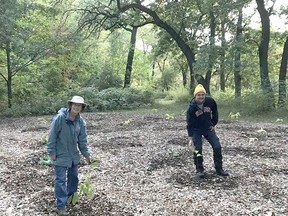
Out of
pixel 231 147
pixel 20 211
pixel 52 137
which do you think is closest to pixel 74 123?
pixel 52 137

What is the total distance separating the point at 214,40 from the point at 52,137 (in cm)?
1719

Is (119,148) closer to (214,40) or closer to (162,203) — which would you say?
(162,203)

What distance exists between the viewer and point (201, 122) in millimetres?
6480

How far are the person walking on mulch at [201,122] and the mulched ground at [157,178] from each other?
1.62 ft

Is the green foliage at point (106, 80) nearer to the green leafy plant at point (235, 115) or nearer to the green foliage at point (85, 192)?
the green leafy plant at point (235, 115)

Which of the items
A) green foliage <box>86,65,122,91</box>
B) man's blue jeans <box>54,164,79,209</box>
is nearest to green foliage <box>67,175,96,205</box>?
man's blue jeans <box>54,164,79,209</box>

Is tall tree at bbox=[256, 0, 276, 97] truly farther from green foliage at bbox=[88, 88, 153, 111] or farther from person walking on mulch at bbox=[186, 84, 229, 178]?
person walking on mulch at bbox=[186, 84, 229, 178]

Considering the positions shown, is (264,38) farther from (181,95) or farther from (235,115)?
(181,95)

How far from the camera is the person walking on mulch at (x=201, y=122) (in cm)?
642

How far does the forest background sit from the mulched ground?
7.74 m

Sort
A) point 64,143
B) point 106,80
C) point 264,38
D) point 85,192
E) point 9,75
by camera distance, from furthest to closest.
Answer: point 106,80 → point 9,75 → point 264,38 → point 85,192 → point 64,143

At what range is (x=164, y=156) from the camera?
8.35 meters

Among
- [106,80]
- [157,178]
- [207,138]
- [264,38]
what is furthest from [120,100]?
[207,138]

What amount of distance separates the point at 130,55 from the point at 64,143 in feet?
82.4
